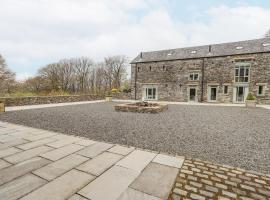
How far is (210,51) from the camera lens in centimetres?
2034

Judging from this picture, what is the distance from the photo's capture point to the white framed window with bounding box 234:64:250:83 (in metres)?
17.9

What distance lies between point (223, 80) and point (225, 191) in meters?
19.7

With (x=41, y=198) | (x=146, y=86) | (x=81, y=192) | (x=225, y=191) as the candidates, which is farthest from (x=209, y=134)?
(x=146, y=86)

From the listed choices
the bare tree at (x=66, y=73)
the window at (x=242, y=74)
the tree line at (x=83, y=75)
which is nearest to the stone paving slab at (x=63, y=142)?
the window at (x=242, y=74)

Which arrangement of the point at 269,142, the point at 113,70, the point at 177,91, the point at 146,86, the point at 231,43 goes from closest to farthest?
the point at 269,142
the point at 231,43
the point at 177,91
the point at 146,86
the point at 113,70

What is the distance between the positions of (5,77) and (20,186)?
3050 cm

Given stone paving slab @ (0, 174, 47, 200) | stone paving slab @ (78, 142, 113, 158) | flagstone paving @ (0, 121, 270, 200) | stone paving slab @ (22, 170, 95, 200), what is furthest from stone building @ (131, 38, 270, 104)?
stone paving slab @ (0, 174, 47, 200)

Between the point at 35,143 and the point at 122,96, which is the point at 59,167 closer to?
the point at 35,143

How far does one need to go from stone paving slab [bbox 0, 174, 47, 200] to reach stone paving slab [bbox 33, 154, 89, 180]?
124mm

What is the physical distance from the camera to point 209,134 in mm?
5133

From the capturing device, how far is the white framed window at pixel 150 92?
23.2 meters

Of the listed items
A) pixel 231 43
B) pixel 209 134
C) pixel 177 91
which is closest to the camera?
pixel 209 134

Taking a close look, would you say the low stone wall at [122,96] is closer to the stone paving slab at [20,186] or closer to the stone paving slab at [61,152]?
the stone paving slab at [61,152]

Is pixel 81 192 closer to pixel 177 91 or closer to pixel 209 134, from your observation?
pixel 209 134
